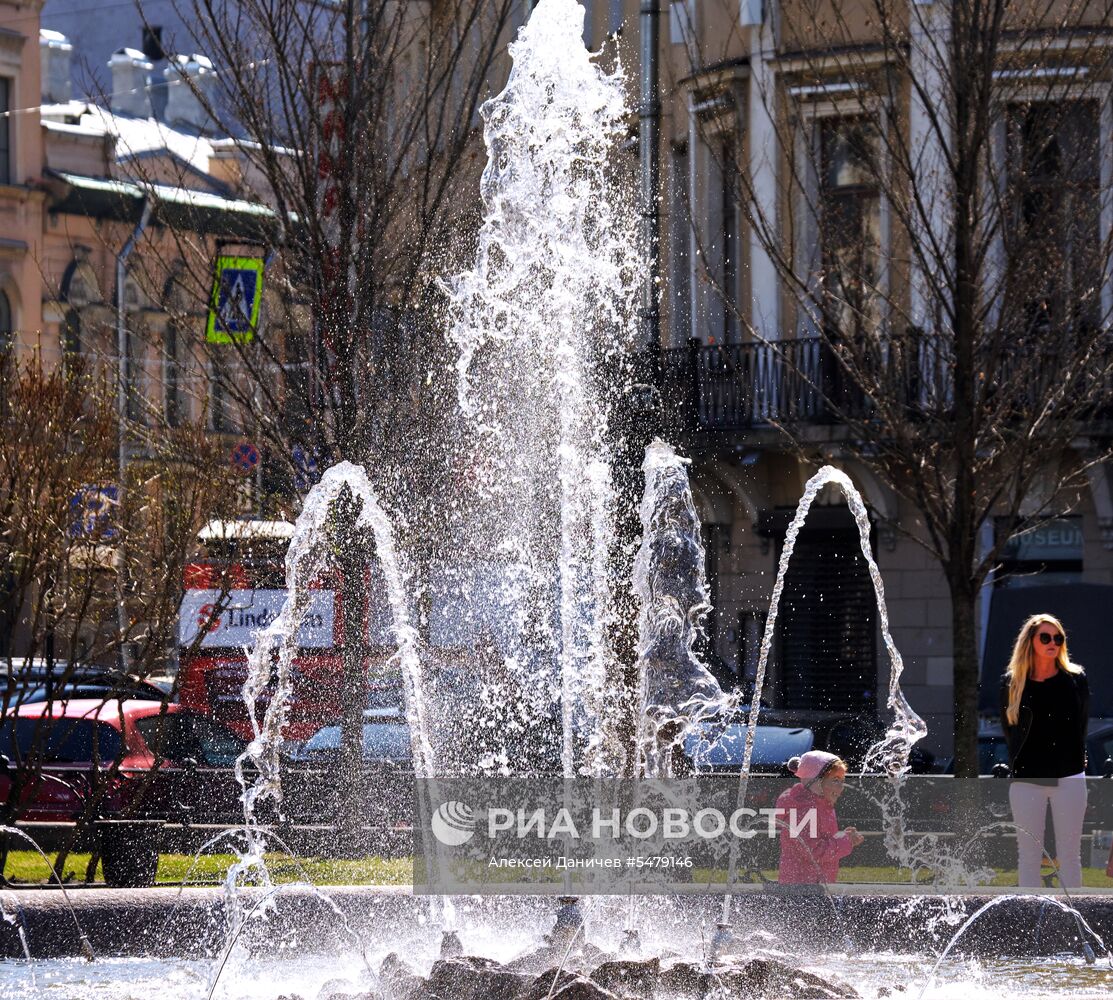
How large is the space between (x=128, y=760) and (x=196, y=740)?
31.8 inches

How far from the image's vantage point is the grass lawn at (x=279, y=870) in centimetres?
1222

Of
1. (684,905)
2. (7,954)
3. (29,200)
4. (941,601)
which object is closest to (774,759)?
(684,905)

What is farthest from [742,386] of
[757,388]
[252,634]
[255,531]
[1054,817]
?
[1054,817]

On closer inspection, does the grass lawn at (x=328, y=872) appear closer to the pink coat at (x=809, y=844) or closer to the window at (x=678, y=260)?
the pink coat at (x=809, y=844)

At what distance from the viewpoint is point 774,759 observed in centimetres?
1502

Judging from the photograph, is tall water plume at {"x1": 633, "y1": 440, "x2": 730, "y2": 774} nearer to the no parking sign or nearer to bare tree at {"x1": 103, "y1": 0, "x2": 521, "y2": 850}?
bare tree at {"x1": 103, "y1": 0, "x2": 521, "y2": 850}

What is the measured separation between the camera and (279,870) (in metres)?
13.0

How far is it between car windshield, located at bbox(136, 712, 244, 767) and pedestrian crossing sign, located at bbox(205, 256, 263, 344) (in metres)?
3.04

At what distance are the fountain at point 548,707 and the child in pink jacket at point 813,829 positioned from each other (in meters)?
0.37

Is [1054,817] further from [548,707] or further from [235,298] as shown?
[235,298]

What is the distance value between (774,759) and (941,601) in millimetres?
9245

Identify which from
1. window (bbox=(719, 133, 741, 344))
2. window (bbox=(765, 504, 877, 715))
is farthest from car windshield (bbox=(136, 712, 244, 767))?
window (bbox=(719, 133, 741, 344))

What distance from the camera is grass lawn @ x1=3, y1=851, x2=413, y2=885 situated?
12219 millimetres

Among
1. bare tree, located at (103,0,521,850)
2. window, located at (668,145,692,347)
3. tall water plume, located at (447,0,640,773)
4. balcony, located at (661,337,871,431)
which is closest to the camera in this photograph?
tall water plume, located at (447,0,640,773)
